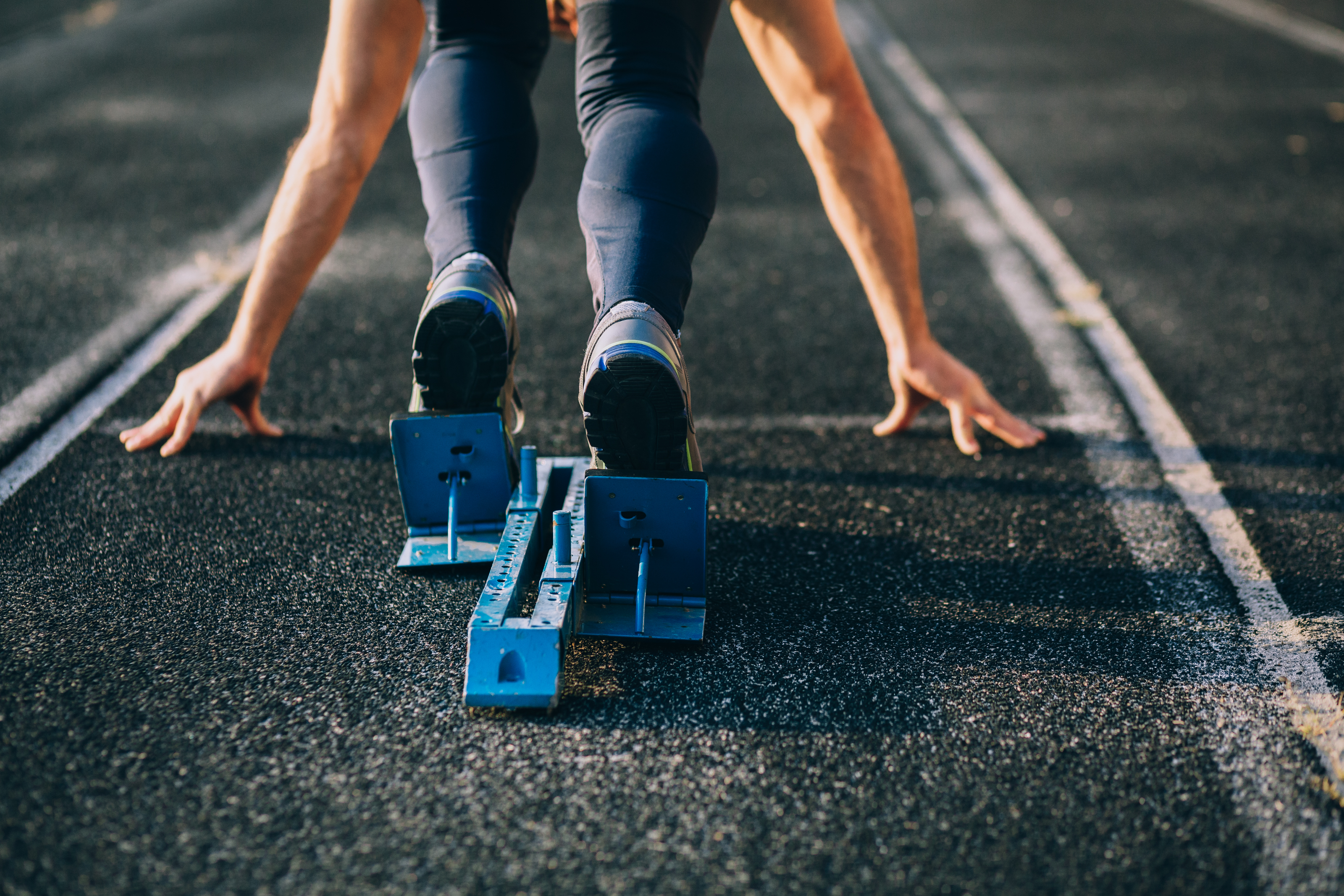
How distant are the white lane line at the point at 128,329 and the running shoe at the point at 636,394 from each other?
6.08 feet

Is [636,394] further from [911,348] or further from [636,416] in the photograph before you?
[911,348]

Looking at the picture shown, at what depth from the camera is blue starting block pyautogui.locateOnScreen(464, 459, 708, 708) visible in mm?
1830

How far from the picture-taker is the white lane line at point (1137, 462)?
1.74 meters

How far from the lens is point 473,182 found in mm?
2209

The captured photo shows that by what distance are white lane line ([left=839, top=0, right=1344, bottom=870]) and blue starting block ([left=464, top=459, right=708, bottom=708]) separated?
0.98 metres

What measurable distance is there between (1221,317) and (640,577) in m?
2.71

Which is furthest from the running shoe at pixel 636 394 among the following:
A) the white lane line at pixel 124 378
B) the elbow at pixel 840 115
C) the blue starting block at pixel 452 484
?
the white lane line at pixel 124 378

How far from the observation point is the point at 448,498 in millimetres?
2332

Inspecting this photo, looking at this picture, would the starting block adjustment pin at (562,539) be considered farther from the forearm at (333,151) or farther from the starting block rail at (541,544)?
the forearm at (333,151)

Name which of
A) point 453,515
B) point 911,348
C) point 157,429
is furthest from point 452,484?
point 911,348

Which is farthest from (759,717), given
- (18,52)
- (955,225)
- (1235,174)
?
(18,52)

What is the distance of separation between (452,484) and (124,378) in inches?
61.0

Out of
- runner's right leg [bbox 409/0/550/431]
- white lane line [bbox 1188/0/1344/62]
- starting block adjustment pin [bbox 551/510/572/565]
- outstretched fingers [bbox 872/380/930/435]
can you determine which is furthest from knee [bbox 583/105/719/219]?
white lane line [bbox 1188/0/1344/62]

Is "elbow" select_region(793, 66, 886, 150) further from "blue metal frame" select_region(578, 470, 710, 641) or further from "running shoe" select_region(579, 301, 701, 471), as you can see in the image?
"blue metal frame" select_region(578, 470, 710, 641)
